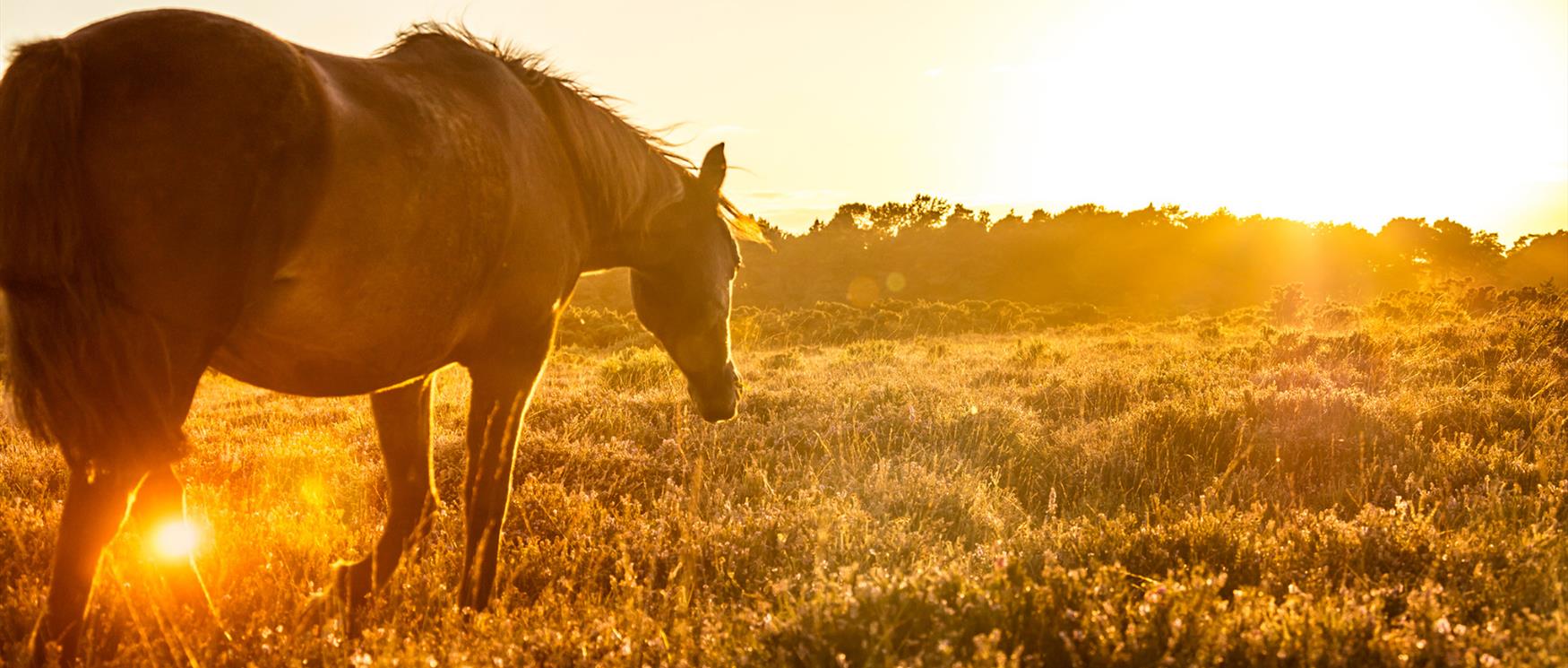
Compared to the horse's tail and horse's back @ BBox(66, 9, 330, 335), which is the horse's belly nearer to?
horse's back @ BBox(66, 9, 330, 335)

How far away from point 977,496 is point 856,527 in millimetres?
939

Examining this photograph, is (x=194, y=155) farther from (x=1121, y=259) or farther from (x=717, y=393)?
(x=1121, y=259)

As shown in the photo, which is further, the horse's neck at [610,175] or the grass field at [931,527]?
the horse's neck at [610,175]

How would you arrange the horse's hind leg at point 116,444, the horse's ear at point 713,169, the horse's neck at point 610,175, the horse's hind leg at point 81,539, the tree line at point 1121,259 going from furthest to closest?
1. the tree line at point 1121,259
2. the horse's ear at point 713,169
3. the horse's neck at point 610,175
4. the horse's hind leg at point 81,539
5. the horse's hind leg at point 116,444

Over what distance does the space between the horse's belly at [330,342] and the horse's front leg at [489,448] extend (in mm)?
373

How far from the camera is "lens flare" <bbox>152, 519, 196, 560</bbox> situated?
2582 millimetres

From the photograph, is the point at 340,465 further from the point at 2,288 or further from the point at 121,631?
the point at 2,288

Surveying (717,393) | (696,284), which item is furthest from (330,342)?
(717,393)

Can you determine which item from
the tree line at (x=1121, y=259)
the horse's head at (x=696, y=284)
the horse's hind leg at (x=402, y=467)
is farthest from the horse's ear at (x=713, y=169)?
the tree line at (x=1121, y=259)

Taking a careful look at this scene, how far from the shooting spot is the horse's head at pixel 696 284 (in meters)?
4.12

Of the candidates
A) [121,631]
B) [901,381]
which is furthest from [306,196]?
[901,381]

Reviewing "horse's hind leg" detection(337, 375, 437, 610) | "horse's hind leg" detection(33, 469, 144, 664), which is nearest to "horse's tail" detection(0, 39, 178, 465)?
"horse's hind leg" detection(33, 469, 144, 664)

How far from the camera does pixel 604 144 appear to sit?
3.64m

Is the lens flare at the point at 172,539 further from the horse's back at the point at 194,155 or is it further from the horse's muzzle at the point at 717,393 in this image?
the horse's muzzle at the point at 717,393
